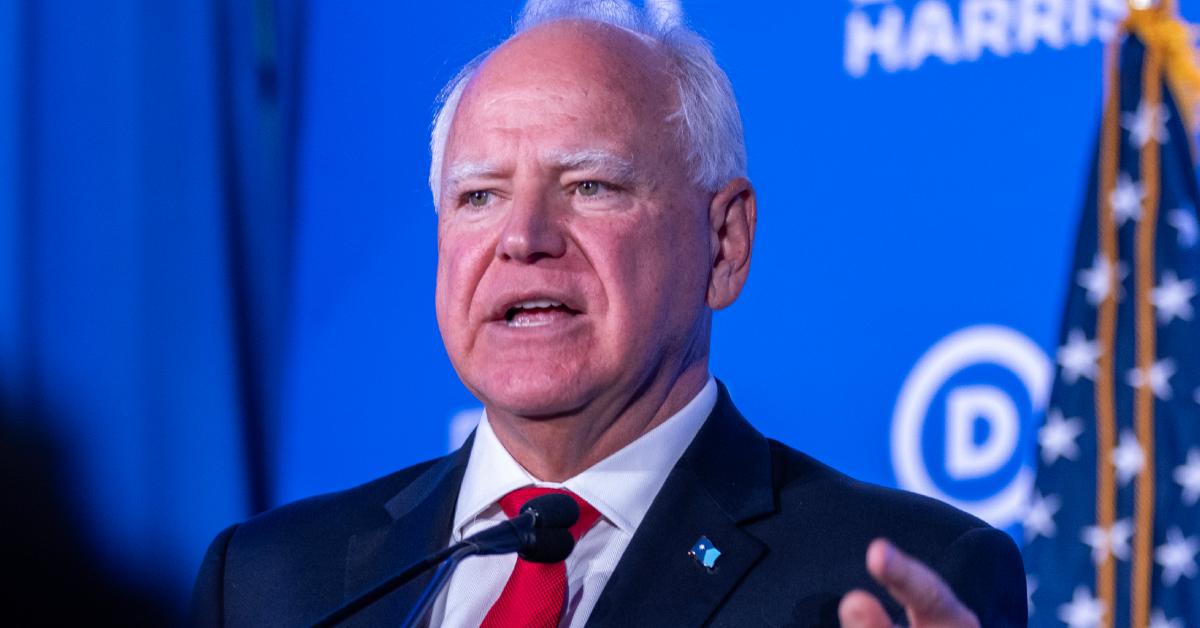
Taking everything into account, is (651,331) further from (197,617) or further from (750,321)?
(750,321)

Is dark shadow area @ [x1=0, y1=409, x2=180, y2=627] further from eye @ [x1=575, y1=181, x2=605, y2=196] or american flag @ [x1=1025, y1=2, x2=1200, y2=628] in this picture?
american flag @ [x1=1025, y1=2, x2=1200, y2=628]

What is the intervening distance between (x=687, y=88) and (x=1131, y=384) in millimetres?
1010

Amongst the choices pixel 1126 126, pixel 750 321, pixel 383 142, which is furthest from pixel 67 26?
pixel 1126 126

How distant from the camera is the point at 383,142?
3.90 metres

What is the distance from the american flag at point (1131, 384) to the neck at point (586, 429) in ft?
2.88

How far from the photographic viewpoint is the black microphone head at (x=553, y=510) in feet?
5.42

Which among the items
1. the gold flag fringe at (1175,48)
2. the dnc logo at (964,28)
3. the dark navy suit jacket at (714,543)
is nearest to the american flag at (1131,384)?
the gold flag fringe at (1175,48)

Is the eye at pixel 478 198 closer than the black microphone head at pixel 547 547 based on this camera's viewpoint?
No

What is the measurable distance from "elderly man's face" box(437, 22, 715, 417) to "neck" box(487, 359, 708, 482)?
27 mm

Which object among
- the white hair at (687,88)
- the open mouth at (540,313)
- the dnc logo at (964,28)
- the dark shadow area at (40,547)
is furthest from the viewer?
the dark shadow area at (40,547)

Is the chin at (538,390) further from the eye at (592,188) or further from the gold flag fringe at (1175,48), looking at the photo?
the gold flag fringe at (1175,48)

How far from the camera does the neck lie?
197 centimetres

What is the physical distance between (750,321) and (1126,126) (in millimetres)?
896

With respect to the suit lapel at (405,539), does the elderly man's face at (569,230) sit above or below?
above
